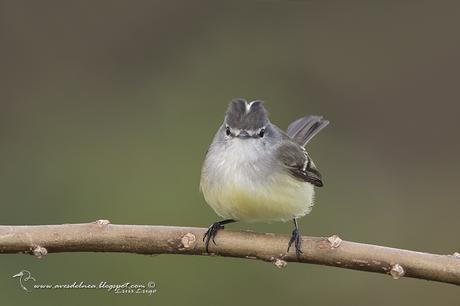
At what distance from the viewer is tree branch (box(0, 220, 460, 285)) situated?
3186mm

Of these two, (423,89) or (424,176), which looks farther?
(423,89)

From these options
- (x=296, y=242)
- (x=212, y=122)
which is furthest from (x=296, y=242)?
(x=212, y=122)

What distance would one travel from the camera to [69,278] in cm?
540

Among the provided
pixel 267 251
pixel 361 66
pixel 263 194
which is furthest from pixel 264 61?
pixel 267 251

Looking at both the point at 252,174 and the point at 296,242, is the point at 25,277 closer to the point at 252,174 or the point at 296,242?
the point at 252,174

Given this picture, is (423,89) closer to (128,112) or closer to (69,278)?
(128,112)

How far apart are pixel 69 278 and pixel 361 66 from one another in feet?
12.5

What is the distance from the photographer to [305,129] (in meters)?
4.89

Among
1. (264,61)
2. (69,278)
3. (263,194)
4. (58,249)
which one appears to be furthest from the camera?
(264,61)

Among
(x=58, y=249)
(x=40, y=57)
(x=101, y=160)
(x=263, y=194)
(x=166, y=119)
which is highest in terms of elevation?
(x=40, y=57)

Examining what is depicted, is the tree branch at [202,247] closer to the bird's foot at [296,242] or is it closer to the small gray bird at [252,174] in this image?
the bird's foot at [296,242]

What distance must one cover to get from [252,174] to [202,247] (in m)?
0.63

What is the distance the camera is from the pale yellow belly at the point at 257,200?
12.5ft

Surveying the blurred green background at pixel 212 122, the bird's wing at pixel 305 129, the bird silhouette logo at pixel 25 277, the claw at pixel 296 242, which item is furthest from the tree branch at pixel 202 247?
the blurred green background at pixel 212 122
